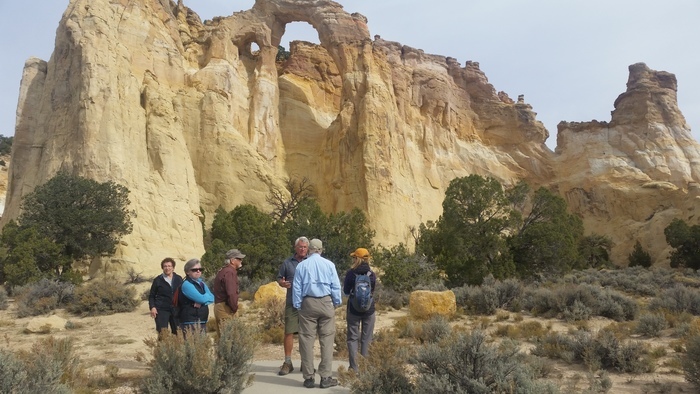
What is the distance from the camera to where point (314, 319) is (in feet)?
18.6

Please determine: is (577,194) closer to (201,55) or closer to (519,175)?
(519,175)

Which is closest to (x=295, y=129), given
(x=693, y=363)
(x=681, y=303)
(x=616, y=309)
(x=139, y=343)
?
(x=139, y=343)

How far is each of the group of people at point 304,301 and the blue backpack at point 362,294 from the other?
2 cm

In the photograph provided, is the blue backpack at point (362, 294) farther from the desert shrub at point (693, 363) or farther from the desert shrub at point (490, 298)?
the desert shrub at point (490, 298)

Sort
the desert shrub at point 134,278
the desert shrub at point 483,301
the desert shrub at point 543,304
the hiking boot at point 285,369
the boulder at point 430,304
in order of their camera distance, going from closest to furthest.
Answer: the hiking boot at point 285,369 → the boulder at point 430,304 → the desert shrub at point 543,304 → the desert shrub at point 483,301 → the desert shrub at point 134,278

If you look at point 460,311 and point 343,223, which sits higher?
point 343,223

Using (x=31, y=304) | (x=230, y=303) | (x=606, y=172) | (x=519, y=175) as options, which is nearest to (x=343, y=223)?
(x=31, y=304)

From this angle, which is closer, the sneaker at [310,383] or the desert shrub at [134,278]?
the sneaker at [310,383]

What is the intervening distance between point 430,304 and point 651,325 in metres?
4.61

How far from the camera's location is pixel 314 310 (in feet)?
18.5

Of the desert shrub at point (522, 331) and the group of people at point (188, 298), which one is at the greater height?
the group of people at point (188, 298)

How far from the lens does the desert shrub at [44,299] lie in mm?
13242

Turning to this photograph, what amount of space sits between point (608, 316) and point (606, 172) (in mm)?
39864

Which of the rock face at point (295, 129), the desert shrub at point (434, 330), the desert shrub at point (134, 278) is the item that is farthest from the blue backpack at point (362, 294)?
the rock face at point (295, 129)
